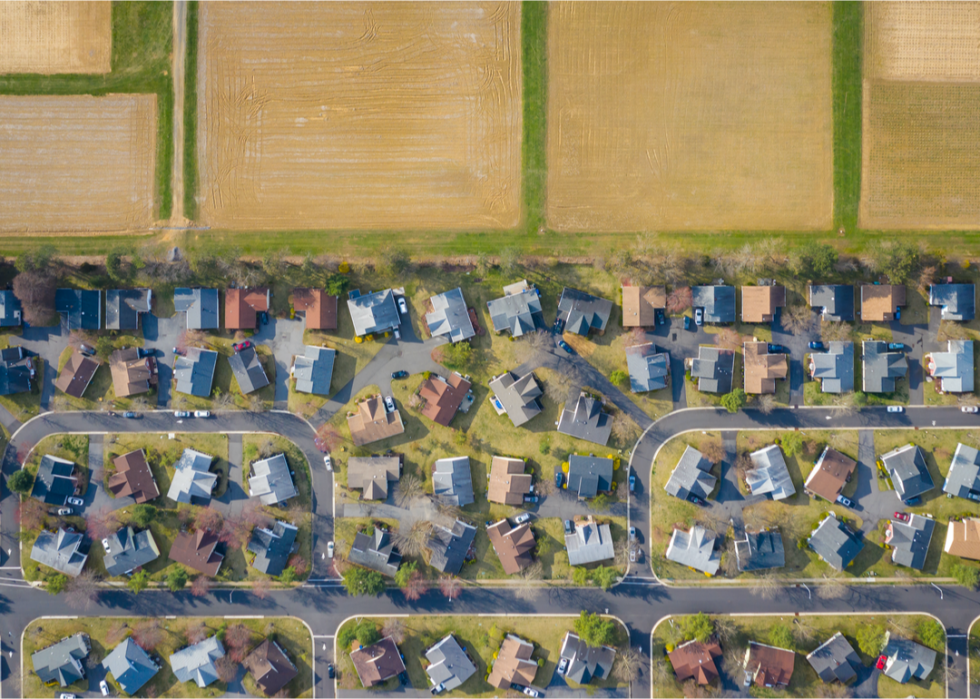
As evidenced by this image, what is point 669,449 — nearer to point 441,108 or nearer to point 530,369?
point 530,369

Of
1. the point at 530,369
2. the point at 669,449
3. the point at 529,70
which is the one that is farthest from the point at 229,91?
the point at 669,449

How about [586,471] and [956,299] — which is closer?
[956,299]

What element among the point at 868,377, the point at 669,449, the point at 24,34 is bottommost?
the point at 669,449

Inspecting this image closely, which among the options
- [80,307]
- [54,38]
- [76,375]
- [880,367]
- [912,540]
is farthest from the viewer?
[54,38]

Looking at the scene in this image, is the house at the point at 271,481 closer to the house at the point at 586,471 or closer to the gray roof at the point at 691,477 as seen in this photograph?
the house at the point at 586,471

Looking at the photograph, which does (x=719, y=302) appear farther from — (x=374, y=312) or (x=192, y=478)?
(x=192, y=478)

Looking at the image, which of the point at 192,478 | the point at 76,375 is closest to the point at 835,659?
the point at 192,478

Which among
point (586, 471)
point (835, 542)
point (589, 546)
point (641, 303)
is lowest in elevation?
point (589, 546)
